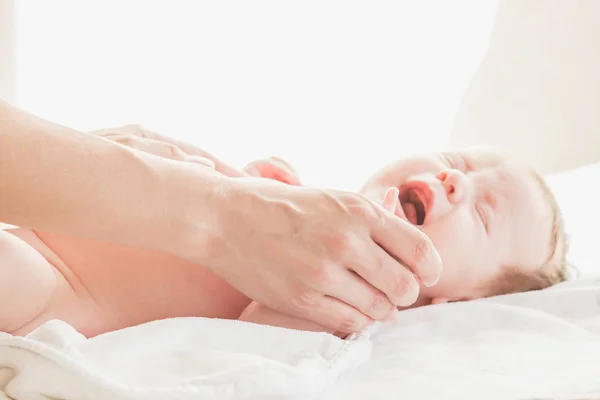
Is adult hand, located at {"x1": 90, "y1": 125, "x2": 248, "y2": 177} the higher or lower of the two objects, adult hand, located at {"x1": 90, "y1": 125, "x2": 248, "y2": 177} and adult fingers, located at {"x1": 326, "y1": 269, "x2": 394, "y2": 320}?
the higher

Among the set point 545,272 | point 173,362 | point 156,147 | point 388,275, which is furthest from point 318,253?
point 545,272

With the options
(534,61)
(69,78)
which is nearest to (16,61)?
(69,78)

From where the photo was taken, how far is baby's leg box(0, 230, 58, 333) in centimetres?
85

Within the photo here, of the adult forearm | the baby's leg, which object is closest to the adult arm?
the adult forearm

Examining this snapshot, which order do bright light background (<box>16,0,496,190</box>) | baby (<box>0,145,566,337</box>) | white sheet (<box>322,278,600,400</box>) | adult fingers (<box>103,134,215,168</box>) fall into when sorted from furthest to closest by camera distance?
1. bright light background (<box>16,0,496,190</box>)
2. adult fingers (<box>103,134,215,168</box>)
3. baby (<box>0,145,566,337</box>)
4. white sheet (<box>322,278,600,400</box>)

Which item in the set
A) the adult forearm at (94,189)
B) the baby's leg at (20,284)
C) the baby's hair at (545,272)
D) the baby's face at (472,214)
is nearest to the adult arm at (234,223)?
the adult forearm at (94,189)

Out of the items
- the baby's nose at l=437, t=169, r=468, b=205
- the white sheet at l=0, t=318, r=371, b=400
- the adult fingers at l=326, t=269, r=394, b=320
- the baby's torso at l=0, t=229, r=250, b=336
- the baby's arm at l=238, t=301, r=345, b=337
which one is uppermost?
the baby's nose at l=437, t=169, r=468, b=205

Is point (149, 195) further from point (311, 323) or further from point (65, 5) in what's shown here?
point (65, 5)

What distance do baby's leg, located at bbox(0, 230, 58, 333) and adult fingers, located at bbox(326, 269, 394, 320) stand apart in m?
0.39

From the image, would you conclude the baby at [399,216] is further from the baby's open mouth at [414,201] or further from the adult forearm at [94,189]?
the adult forearm at [94,189]

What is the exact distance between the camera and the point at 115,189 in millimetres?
771

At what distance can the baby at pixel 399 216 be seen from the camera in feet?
3.03

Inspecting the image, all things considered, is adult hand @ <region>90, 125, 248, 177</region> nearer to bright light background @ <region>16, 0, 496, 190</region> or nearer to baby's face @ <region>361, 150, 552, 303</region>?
baby's face @ <region>361, 150, 552, 303</region>

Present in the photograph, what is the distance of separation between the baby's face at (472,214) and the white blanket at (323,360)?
11 cm
